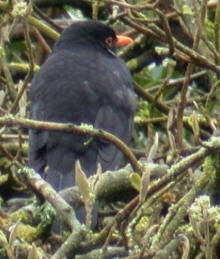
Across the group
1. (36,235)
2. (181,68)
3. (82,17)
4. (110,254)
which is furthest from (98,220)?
(82,17)

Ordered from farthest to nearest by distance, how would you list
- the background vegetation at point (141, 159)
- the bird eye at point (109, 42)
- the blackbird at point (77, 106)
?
the bird eye at point (109, 42) < the blackbird at point (77, 106) < the background vegetation at point (141, 159)

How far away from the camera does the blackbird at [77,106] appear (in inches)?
235

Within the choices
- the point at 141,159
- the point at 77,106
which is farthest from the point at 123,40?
the point at 141,159

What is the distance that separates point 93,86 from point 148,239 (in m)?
2.71

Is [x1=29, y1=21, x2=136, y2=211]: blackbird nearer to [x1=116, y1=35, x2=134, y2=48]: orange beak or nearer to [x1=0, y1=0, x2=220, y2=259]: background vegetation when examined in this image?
[x1=116, y1=35, x2=134, y2=48]: orange beak

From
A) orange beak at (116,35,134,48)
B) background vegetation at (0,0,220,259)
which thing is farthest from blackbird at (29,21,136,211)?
background vegetation at (0,0,220,259)

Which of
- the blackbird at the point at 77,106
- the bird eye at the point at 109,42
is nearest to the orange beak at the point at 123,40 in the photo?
the blackbird at the point at 77,106

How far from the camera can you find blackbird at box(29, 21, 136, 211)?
597cm

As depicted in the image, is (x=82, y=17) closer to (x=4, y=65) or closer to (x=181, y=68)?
(x=181, y=68)

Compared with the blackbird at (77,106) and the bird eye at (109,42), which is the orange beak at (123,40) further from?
the bird eye at (109,42)

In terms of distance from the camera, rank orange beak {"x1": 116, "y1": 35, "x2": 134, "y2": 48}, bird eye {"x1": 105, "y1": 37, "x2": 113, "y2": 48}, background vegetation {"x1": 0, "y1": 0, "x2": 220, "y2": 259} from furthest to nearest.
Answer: bird eye {"x1": 105, "y1": 37, "x2": 113, "y2": 48} < orange beak {"x1": 116, "y1": 35, "x2": 134, "y2": 48} < background vegetation {"x1": 0, "y1": 0, "x2": 220, "y2": 259}

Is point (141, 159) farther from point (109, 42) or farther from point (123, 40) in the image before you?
point (109, 42)

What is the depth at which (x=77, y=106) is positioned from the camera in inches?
244

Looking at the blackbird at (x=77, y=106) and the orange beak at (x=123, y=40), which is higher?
the orange beak at (x=123, y=40)
